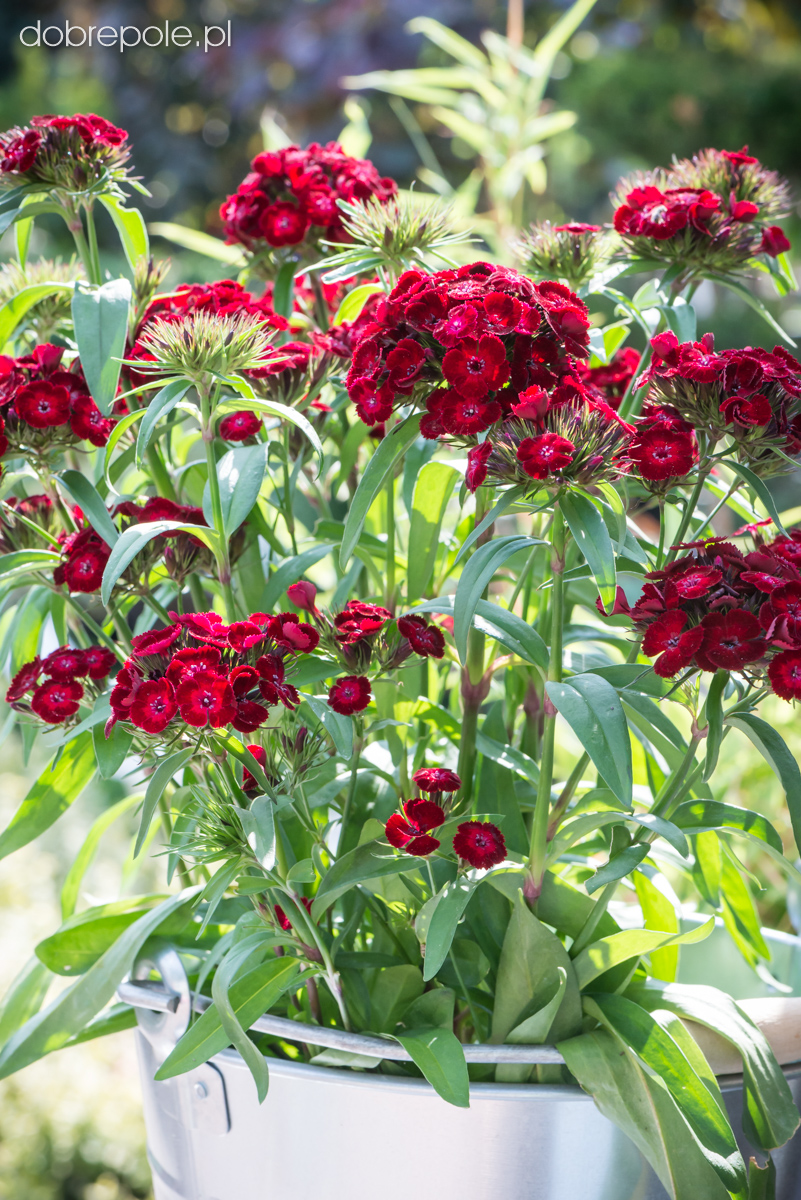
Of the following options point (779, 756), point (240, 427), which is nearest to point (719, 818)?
point (779, 756)

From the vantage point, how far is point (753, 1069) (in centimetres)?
62

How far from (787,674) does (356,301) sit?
1.41 ft

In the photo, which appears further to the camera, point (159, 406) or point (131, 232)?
point (131, 232)

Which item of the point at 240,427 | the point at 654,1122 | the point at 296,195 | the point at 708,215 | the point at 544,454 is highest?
the point at 296,195

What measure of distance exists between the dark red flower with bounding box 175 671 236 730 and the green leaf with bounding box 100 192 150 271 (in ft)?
1.10

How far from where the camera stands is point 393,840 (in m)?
0.58

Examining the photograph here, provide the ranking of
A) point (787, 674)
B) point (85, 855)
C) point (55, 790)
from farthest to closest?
point (85, 855)
point (55, 790)
point (787, 674)

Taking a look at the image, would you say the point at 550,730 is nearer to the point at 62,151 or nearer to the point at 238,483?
the point at 238,483

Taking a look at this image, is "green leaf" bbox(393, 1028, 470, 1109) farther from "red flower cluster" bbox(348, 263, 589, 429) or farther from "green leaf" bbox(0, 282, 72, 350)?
"green leaf" bbox(0, 282, 72, 350)

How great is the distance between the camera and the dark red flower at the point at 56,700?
63 cm

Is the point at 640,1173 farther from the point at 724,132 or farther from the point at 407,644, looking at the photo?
the point at 724,132

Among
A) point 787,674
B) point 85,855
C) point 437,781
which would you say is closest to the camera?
point 787,674

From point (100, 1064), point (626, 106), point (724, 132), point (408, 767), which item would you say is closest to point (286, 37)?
point (626, 106)

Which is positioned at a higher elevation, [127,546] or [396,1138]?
[127,546]
